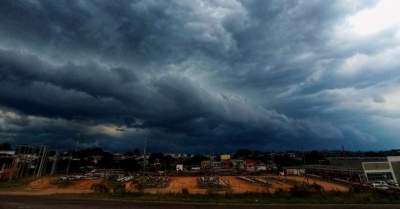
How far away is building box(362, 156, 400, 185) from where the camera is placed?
6431cm

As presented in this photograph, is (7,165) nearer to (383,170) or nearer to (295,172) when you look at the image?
(295,172)

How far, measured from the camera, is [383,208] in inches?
1003

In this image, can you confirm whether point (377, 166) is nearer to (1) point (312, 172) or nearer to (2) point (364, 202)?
(1) point (312, 172)

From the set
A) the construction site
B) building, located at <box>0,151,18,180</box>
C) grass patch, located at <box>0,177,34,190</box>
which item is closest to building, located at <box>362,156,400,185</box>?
the construction site

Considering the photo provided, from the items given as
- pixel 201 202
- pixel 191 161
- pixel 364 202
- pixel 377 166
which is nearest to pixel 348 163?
pixel 377 166

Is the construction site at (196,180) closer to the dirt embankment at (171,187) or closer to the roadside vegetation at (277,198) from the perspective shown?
the dirt embankment at (171,187)

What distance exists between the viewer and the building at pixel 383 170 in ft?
211

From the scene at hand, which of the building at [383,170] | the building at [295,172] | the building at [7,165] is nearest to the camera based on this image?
the building at [383,170]

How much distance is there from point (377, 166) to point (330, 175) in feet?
49.2

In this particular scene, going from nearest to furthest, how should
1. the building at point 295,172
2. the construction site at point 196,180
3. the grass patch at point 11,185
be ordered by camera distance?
1. the grass patch at point 11,185
2. the construction site at point 196,180
3. the building at point 295,172

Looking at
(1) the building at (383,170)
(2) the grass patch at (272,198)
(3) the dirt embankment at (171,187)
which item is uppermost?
(1) the building at (383,170)

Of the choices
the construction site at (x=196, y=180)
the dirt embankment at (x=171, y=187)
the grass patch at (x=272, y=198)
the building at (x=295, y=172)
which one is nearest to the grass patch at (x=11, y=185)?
the construction site at (x=196, y=180)

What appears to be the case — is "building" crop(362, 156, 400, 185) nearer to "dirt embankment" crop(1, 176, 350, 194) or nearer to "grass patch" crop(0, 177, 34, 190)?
"dirt embankment" crop(1, 176, 350, 194)

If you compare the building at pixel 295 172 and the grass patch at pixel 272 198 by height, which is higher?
the building at pixel 295 172
